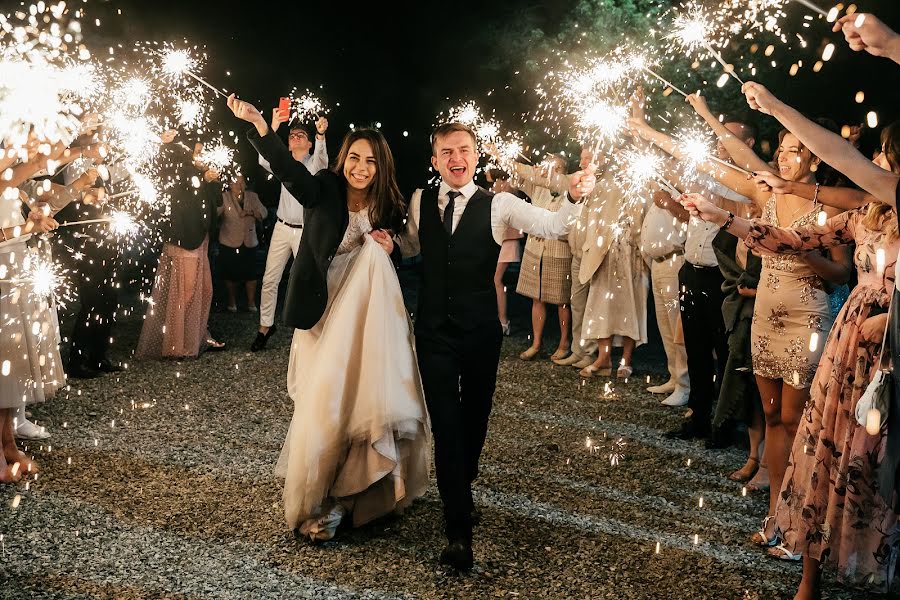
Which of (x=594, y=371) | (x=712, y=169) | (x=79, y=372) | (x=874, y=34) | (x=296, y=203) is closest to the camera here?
(x=874, y=34)

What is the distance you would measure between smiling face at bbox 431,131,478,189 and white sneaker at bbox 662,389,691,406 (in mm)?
A: 4080

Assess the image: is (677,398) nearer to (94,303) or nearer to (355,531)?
(355,531)

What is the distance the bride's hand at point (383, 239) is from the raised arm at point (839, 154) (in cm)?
207

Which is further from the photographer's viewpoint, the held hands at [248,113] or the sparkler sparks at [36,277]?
the sparkler sparks at [36,277]

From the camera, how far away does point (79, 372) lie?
809cm

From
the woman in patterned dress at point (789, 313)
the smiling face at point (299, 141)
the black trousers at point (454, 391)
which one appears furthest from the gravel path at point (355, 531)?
the smiling face at point (299, 141)

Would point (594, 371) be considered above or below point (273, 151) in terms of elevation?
below

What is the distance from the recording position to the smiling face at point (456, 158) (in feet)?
14.9

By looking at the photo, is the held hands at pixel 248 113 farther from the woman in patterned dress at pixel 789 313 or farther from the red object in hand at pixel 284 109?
the woman in patterned dress at pixel 789 313

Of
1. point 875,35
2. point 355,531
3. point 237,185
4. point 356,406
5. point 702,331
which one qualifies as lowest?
point 355,531

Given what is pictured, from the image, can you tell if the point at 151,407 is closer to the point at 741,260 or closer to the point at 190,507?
the point at 190,507

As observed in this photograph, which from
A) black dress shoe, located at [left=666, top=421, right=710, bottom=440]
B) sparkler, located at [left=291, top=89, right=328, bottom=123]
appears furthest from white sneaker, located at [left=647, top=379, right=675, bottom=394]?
sparkler, located at [left=291, top=89, right=328, bottom=123]

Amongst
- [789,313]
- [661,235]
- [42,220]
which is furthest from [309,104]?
[789,313]

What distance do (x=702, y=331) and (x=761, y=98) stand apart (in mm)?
3307
